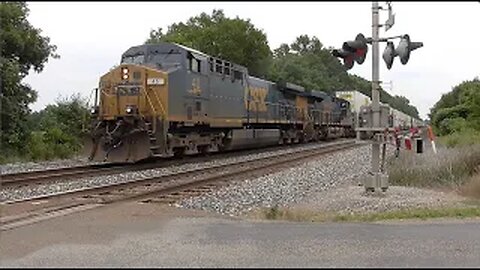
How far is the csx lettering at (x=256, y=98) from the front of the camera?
91.6 ft

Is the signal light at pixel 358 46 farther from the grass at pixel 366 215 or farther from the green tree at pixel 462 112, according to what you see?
the green tree at pixel 462 112

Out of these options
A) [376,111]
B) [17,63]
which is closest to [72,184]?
[376,111]

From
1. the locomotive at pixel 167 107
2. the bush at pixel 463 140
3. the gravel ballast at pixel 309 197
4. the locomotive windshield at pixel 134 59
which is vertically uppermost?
the locomotive windshield at pixel 134 59

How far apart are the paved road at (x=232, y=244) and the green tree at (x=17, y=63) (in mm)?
18550

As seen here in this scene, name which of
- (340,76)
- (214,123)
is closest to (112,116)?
(214,123)

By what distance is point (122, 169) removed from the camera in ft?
60.4

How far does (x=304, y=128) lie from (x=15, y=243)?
32.4 m

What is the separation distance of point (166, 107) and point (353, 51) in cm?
883

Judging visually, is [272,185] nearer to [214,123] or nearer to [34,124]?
[214,123]

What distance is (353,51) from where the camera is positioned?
11359 millimetres

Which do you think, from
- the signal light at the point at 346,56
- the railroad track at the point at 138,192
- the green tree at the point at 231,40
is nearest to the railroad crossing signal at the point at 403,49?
the signal light at the point at 346,56

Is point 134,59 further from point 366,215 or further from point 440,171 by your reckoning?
point 366,215

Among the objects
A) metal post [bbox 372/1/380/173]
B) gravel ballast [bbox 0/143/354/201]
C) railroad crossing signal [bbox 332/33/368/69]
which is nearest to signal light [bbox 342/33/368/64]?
railroad crossing signal [bbox 332/33/368/69]

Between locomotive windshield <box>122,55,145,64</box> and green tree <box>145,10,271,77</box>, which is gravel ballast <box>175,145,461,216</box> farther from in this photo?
green tree <box>145,10,271,77</box>
